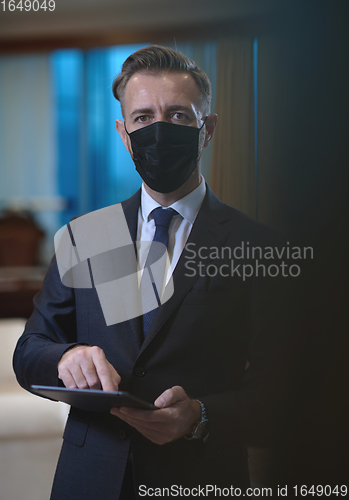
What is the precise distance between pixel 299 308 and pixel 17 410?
1.61m

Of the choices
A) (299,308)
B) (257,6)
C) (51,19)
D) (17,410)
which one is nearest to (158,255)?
(299,308)

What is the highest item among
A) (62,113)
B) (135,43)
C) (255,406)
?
(62,113)

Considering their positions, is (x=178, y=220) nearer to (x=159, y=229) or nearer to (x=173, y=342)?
(x=159, y=229)

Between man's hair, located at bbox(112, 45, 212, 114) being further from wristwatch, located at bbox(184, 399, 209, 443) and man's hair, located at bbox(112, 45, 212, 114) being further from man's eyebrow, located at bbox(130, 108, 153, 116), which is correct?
wristwatch, located at bbox(184, 399, 209, 443)

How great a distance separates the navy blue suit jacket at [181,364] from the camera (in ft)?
2.68

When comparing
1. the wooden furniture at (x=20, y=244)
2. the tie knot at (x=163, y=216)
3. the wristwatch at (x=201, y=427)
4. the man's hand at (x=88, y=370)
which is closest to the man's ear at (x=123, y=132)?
the tie knot at (x=163, y=216)

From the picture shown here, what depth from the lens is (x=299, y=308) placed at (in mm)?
957

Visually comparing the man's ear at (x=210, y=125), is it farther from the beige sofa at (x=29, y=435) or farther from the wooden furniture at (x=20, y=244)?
the wooden furniture at (x=20, y=244)

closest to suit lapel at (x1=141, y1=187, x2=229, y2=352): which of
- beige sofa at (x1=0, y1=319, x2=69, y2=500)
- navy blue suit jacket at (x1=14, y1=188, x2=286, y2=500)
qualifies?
navy blue suit jacket at (x1=14, y1=188, x2=286, y2=500)

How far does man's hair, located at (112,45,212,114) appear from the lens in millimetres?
819

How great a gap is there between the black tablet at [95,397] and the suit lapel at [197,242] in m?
0.15

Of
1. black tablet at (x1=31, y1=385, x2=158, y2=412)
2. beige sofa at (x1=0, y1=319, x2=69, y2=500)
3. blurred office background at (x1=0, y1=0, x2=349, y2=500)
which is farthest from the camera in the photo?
beige sofa at (x1=0, y1=319, x2=69, y2=500)

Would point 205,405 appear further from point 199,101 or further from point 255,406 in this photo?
point 199,101

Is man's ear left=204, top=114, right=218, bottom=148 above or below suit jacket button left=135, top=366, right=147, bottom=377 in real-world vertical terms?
above
